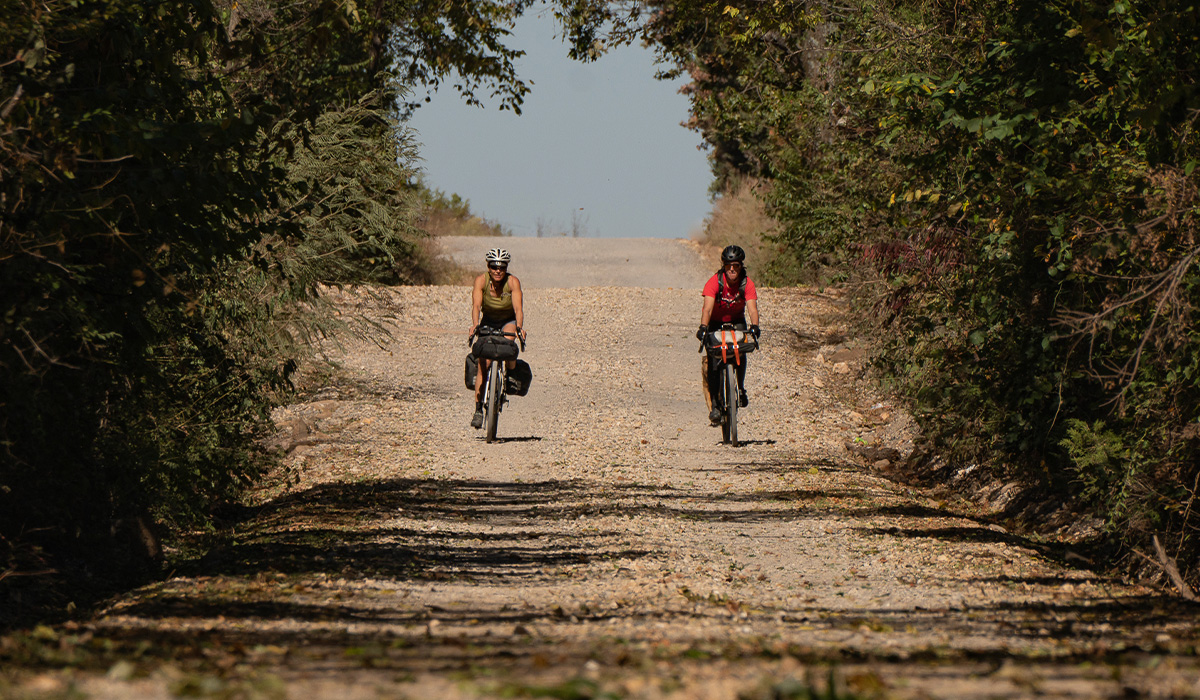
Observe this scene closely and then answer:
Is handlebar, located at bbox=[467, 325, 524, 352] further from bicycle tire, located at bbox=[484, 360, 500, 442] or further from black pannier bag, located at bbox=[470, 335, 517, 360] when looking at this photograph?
bicycle tire, located at bbox=[484, 360, 500, 442]

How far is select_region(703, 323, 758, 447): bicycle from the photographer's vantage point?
13.2m

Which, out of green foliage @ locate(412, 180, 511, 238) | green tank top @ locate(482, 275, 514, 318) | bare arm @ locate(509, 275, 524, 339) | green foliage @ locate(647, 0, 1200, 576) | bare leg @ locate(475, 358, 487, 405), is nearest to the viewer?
green foliage @ locate(647, 0, 1200, 576)

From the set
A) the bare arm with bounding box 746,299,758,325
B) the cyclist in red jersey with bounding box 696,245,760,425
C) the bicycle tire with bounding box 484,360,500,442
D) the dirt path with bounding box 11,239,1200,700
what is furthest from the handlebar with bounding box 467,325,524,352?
the bare arm with bounding box 746,299,758,325

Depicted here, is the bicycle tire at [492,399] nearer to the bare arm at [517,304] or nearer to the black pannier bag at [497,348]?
the black pannier bag at [497,348]

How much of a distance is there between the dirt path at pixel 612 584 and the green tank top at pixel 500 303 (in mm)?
1594

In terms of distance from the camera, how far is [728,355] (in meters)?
13.3

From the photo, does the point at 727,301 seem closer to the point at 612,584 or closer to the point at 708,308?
the point at 708,308

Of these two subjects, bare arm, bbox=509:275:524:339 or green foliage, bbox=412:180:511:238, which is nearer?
bare arm, bbox=509:275:524:339

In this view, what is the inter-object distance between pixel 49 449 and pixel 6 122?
2.10 metres

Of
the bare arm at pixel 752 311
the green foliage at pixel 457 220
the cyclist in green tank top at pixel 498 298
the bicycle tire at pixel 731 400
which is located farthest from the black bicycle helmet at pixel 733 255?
the green foliage at pixel 457 220

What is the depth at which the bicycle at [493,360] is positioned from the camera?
520 inches

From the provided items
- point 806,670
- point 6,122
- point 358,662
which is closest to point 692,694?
point 806,670

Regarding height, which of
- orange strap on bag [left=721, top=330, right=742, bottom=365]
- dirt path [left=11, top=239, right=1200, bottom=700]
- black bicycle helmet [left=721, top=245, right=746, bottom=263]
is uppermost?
black bicycle helmet [left=721, top=245, right=746, bottom=263]

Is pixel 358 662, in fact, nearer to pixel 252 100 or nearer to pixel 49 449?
pixel 49 449
